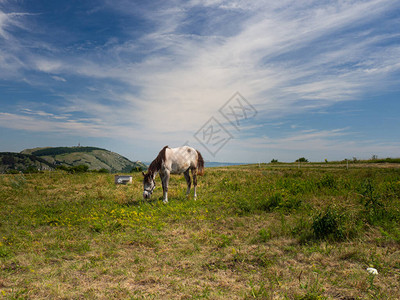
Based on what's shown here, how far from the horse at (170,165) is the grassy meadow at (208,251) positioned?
1.65 meters

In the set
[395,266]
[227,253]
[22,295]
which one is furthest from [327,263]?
[22,295]

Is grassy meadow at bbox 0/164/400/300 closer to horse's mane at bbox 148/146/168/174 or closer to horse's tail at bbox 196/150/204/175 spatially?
horse's mane at bbox 148/146/168/174

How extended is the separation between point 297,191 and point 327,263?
21.2ft

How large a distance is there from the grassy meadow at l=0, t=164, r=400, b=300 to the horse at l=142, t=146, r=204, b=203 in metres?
1.65

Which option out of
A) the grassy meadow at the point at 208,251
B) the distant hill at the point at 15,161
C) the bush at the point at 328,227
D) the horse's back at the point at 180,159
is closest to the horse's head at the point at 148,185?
the horse's back at the point at 180,159

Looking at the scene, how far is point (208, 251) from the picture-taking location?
18.2 feet

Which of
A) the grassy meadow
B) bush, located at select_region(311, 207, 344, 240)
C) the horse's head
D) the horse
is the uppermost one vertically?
the horse

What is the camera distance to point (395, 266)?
14.8ft

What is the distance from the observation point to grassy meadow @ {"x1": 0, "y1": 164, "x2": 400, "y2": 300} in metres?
3.98

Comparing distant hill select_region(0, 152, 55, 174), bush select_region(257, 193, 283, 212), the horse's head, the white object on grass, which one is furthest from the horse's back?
distant hill select_region(0, 152, 55, 174)

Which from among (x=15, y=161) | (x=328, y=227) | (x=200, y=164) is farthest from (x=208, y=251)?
(x=15, y=161)

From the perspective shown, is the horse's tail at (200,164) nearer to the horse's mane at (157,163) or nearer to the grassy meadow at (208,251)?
the horse's mane at (157,163)

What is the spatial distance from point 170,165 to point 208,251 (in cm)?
618

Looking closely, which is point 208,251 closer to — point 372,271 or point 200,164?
point 372,271
